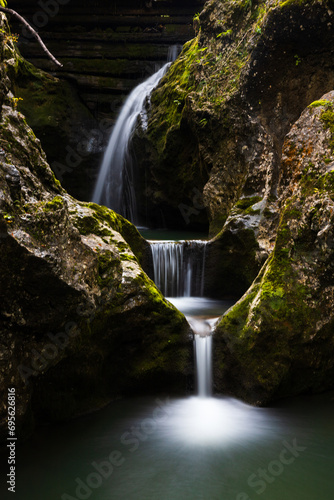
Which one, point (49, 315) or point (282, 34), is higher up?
point (282, 34)

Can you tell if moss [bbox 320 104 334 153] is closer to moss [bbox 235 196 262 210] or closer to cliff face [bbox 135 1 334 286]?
cliff face [bbox 135 1 334 286]

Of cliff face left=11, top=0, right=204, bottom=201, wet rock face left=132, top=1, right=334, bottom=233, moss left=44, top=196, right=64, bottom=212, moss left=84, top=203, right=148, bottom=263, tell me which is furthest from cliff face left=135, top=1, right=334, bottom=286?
cliff face left=11, top=0, right=204, bottom=201

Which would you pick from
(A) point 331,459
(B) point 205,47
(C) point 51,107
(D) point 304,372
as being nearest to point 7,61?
(D) point 304,372

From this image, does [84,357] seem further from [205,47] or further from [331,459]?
[205,47]

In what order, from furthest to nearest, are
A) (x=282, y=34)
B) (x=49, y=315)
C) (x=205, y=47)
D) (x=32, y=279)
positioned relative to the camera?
(x=205, y=47)
(x=282, y=34)
(x=49, y=315)
(x=32, y=279)

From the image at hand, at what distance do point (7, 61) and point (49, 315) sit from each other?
256 cm

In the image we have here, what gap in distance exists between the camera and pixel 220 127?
8.16 metres

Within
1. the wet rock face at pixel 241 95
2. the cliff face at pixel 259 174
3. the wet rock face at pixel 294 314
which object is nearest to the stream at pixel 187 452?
the wet rock face at pixel 294 314

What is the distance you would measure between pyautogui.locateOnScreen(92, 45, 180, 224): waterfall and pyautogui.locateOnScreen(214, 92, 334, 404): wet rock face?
27.4 ft

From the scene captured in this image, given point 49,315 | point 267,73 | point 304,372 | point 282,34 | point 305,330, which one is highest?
point 282,34

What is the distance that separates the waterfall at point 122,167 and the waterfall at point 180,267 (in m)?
5.71

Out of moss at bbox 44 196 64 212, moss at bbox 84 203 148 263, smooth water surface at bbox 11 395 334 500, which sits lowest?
smooth water surface at bbox 11 395 334 500

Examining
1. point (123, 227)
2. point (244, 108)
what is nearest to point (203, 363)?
point (123, 227)

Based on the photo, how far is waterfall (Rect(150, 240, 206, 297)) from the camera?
282 inches
